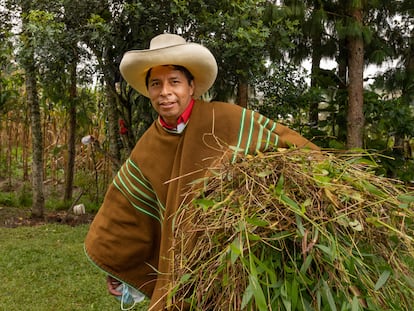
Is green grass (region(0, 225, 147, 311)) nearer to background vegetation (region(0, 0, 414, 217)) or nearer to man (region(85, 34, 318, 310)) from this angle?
background vegetation (region(0, 0, 414, 217))

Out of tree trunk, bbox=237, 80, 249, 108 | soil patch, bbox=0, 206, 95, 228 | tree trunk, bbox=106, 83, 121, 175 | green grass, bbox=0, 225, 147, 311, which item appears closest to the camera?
green grass, bbox=0, 225, 147, 311

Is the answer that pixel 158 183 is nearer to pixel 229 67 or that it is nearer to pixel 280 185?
pixel 280 185

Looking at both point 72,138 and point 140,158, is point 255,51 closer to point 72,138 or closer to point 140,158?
point 140,158

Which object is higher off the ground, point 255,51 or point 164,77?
point 255,51

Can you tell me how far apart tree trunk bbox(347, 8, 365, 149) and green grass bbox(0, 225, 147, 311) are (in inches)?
131

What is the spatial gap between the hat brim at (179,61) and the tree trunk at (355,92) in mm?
4453

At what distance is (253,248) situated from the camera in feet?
4.33

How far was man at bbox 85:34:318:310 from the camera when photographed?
2070mm

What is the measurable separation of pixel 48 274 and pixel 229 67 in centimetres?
258

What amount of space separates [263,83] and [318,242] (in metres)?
5.30

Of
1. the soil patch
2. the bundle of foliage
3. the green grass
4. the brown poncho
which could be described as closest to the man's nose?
the brown poncho

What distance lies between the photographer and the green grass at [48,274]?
A: 4305 mm

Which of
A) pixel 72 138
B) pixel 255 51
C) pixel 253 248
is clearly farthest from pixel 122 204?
pixel 72 138

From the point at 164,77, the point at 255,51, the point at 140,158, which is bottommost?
the point at 140,158
